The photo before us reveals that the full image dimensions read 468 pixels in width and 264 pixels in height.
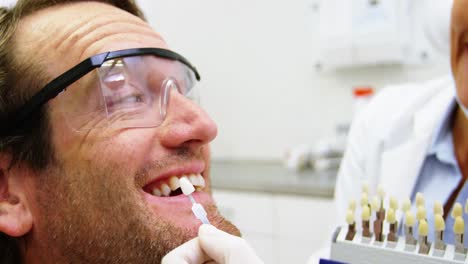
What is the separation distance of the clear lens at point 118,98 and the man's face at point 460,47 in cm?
69

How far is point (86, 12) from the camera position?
3.37 ft

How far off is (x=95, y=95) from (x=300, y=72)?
1.83 meters

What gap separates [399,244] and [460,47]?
583 mm

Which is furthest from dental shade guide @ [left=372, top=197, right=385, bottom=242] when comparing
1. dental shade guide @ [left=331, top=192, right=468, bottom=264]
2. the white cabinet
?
the white cabinet

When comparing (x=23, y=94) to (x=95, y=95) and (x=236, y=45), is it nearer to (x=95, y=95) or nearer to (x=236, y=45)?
(x=95, y=95)

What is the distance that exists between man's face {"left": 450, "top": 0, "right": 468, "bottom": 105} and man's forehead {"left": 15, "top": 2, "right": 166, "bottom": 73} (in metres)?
0.69

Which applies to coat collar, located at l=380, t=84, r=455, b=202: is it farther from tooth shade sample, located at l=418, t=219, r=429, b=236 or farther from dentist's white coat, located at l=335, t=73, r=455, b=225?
tooth shade sample, located at l=418, t=219, r=429, b=236

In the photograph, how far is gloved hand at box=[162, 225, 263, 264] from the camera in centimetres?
71

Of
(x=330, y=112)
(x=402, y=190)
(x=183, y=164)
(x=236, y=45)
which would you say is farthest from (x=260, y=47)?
(x=183, y=164)

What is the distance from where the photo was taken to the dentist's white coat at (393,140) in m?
1.26

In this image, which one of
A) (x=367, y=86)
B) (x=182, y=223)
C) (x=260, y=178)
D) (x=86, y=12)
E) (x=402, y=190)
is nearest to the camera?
(x=182, y=223)

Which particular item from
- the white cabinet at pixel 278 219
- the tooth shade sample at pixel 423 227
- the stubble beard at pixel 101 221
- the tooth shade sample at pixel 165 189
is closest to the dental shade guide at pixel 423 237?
the tooth shade sample at pixel 423 227

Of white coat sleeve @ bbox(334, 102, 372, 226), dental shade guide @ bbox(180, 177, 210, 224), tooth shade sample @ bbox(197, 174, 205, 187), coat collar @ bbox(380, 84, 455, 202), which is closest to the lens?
dental shade guide @ bbox(180, 177, 210, 224)

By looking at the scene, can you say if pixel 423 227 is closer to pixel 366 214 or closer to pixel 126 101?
pixel 366 214
